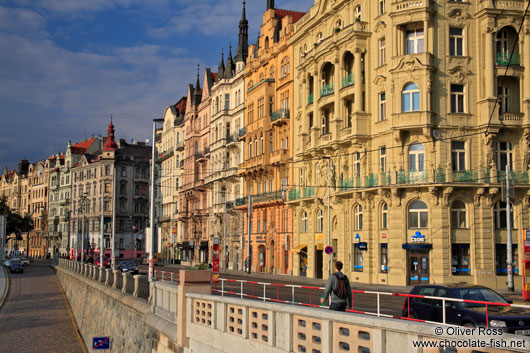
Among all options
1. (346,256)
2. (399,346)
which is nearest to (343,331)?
(399,346)

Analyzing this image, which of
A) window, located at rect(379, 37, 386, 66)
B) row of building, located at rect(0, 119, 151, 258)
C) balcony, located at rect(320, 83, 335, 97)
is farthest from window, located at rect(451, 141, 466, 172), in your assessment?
row of building, located at rect(0, 119, 151, 258)

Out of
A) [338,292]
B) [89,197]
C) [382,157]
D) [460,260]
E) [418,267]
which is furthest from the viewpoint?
[89,197]

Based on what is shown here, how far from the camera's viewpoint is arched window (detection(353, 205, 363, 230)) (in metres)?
42.3

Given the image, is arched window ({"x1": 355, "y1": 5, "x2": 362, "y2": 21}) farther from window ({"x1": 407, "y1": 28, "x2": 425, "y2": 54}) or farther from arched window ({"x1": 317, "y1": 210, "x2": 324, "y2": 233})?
arched window ({"x1": 317, "y1": 210, "x2": 324, "y2": 233})

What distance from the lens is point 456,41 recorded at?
39.0 meters

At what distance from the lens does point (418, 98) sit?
38094 mm

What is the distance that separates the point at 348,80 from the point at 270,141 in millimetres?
17311

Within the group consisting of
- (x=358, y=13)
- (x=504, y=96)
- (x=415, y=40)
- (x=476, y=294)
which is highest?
(x=358, y=13)

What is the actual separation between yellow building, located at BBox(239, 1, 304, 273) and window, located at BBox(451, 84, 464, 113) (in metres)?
19.1

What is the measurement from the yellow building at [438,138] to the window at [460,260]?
0.06m

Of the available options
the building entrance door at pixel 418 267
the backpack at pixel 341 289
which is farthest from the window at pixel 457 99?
the backpack at pixel 341 289

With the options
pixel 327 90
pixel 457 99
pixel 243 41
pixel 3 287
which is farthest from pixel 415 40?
pixel 3 287

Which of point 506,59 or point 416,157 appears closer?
point 416,157

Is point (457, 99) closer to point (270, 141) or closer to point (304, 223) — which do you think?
point (304, 223)
